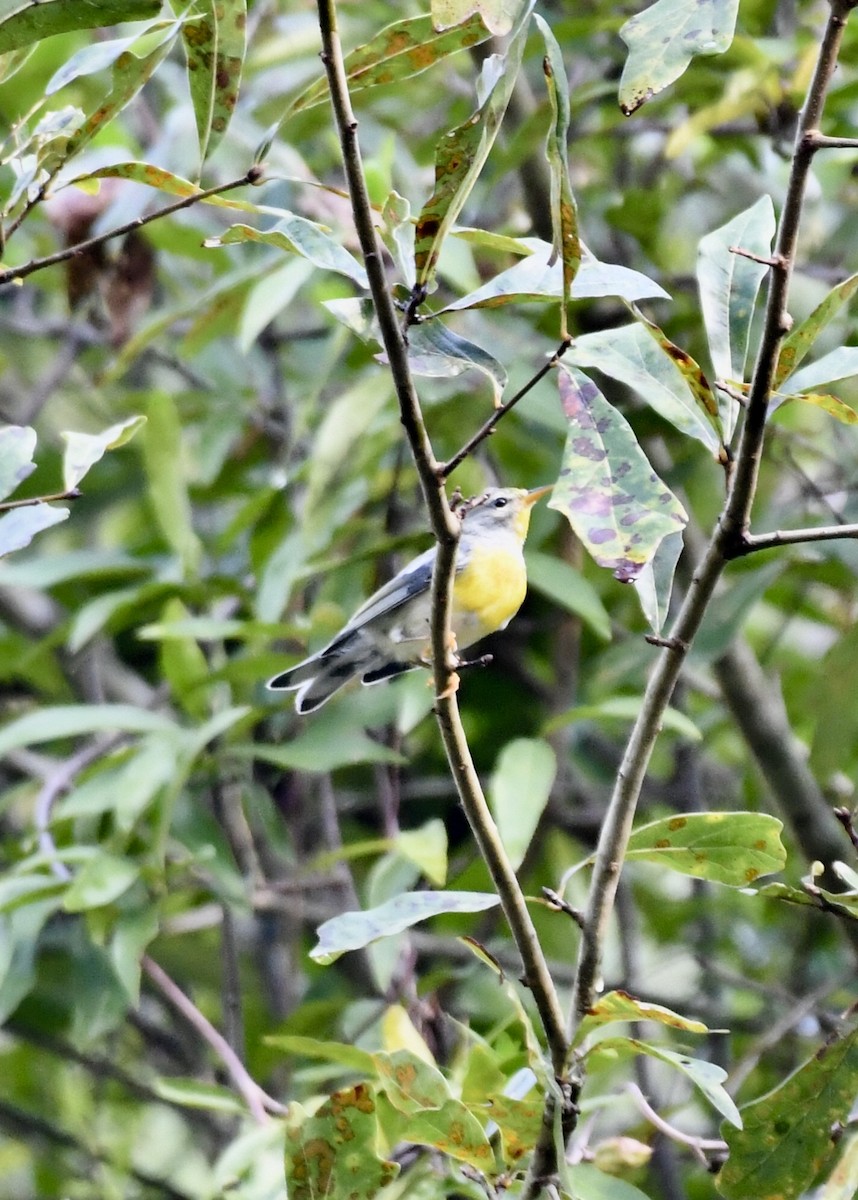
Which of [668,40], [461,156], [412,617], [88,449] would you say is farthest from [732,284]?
[412,617]

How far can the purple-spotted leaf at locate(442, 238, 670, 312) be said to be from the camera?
126 centimetres

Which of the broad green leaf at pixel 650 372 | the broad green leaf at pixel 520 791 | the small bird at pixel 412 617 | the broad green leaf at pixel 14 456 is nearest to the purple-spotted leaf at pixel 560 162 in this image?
the broad green leaf at pixel 650 372

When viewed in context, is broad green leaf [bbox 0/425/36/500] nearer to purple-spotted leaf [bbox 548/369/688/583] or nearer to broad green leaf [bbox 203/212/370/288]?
broad green leaf [bbox 203/212/370/288]

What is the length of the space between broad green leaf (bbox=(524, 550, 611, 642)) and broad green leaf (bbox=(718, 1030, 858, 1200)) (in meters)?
1.21

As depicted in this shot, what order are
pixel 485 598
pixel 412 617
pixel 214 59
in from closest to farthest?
pixel 214 59, pixel 485 598, pixel 412 617

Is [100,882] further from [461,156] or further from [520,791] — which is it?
[461,156]

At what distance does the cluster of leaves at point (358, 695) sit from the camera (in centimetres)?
213

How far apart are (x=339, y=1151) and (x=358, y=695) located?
1743mm

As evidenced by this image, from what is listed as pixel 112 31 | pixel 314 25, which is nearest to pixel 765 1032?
pixel 314 25

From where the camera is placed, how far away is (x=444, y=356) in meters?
1.28

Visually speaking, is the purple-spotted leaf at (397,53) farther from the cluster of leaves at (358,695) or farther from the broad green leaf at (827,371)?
the broad green leaf at (827,371)

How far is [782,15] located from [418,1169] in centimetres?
290

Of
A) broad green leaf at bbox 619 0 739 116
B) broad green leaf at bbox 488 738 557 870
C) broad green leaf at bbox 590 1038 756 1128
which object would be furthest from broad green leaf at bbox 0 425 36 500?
broad green leaf at bbox 488 738 557 870

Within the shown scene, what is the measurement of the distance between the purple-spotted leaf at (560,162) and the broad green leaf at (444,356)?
0.13 meters
